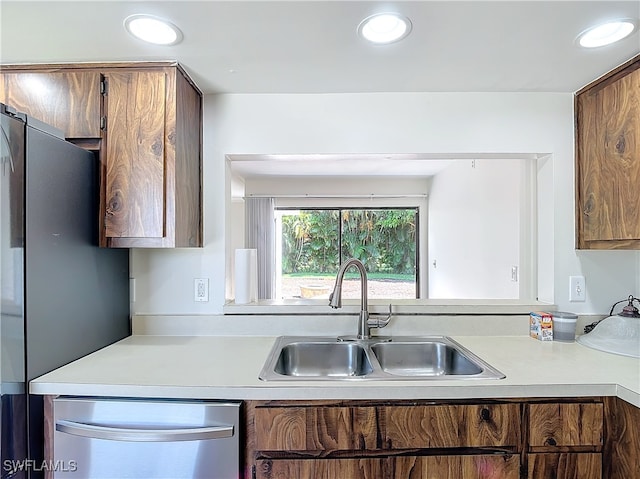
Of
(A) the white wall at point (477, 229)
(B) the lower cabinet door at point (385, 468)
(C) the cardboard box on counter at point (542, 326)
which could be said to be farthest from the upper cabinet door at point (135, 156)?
(A) the white wall at point (477, 229)

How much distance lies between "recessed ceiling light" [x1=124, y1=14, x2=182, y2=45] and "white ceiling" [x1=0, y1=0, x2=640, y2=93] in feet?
0.08

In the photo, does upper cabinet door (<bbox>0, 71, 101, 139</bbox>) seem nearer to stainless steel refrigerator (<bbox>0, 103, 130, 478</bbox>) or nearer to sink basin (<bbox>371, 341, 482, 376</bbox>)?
stainless steel refrigerator (<bbox>0, 103, 130, 478</bbox>)

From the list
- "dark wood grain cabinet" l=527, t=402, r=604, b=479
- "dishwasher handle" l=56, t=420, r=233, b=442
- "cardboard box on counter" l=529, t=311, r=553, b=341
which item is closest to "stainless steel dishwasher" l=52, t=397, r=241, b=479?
"dishwasher handle" l=56, t=420, r=233, b=442

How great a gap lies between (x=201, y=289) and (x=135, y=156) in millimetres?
659

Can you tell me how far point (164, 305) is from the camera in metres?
1.76

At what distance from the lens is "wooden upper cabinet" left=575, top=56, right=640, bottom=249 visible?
137cm

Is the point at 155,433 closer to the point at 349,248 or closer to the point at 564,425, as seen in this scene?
A: the point at 564,425

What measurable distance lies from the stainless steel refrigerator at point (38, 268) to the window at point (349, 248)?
3.85 meters

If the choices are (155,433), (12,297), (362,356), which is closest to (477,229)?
(362,356)

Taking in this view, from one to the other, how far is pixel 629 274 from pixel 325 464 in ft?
5.32

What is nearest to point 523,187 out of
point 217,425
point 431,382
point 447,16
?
point 447,16

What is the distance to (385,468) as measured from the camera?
1.15 meters

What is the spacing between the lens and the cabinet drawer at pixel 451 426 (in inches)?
45.2

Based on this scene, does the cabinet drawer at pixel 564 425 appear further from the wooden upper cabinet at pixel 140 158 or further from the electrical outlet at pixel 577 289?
the wooden upper cabinet at pixel 140 158
